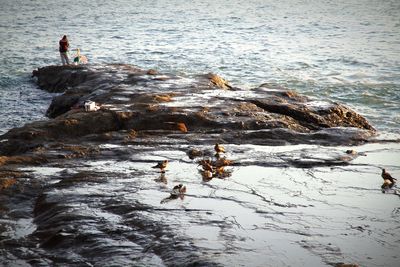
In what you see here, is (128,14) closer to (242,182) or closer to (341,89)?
(341,89)

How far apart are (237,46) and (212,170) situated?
28.0 meters

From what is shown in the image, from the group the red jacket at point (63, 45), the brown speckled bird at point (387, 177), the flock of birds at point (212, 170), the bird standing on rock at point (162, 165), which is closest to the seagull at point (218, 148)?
the flock of birds at point (212, 170)

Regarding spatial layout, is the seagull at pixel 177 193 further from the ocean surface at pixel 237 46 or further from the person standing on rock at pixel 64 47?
the person standing on rock at pixel 64 47

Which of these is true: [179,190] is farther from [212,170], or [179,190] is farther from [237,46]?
[237,46]

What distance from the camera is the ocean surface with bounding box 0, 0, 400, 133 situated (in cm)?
2472

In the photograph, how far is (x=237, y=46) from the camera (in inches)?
1548

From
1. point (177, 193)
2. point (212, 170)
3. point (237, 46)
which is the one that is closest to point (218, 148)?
point (212, 170)

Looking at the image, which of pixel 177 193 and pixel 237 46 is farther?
pixel 237 46

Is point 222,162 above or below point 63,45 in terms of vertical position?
below

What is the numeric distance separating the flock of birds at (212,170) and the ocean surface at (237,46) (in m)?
7.65

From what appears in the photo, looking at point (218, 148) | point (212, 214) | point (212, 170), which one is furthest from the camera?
point (218, 148)

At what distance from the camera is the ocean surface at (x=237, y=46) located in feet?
81.1

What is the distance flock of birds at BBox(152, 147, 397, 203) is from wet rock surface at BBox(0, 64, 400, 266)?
1.6 inches

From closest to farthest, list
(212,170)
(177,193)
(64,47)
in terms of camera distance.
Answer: (177,193)
(212,170)
(64,47)
